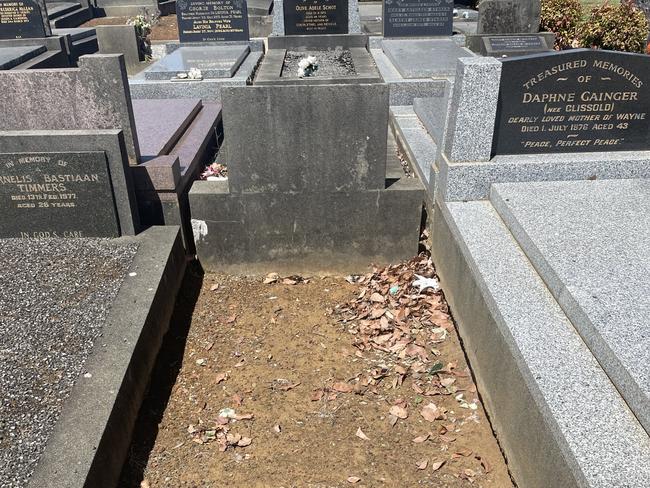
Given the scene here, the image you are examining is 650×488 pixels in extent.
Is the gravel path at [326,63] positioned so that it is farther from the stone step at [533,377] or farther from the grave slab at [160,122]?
the stone step at [533,377]

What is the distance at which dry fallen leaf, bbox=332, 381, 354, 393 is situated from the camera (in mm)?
3754

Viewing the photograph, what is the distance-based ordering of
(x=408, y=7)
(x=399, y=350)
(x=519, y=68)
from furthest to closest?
(x=408, y=7) → (x=519, y=68) → (x=399, y=350)

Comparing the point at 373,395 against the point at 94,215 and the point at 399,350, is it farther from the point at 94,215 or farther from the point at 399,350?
the point at 94,215

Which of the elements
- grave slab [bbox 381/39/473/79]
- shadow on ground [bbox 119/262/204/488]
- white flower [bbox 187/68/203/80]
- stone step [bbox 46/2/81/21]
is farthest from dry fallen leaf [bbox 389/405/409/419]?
stone step [bbox 46/2/81/21]

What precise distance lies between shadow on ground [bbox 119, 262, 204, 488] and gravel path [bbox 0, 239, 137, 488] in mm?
528

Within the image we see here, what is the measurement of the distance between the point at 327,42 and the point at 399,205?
24.4ft

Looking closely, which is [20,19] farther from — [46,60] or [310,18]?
[310,18]

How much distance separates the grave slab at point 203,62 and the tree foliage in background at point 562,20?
651cm

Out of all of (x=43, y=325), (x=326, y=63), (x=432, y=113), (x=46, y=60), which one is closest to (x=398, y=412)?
(x=43, y=325)

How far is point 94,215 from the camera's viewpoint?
468 centimetres

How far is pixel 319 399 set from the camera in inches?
145

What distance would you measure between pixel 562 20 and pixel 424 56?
4.24 metres

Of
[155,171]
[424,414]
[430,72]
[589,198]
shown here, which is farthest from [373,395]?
[430,72]

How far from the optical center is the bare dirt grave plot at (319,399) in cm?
316
